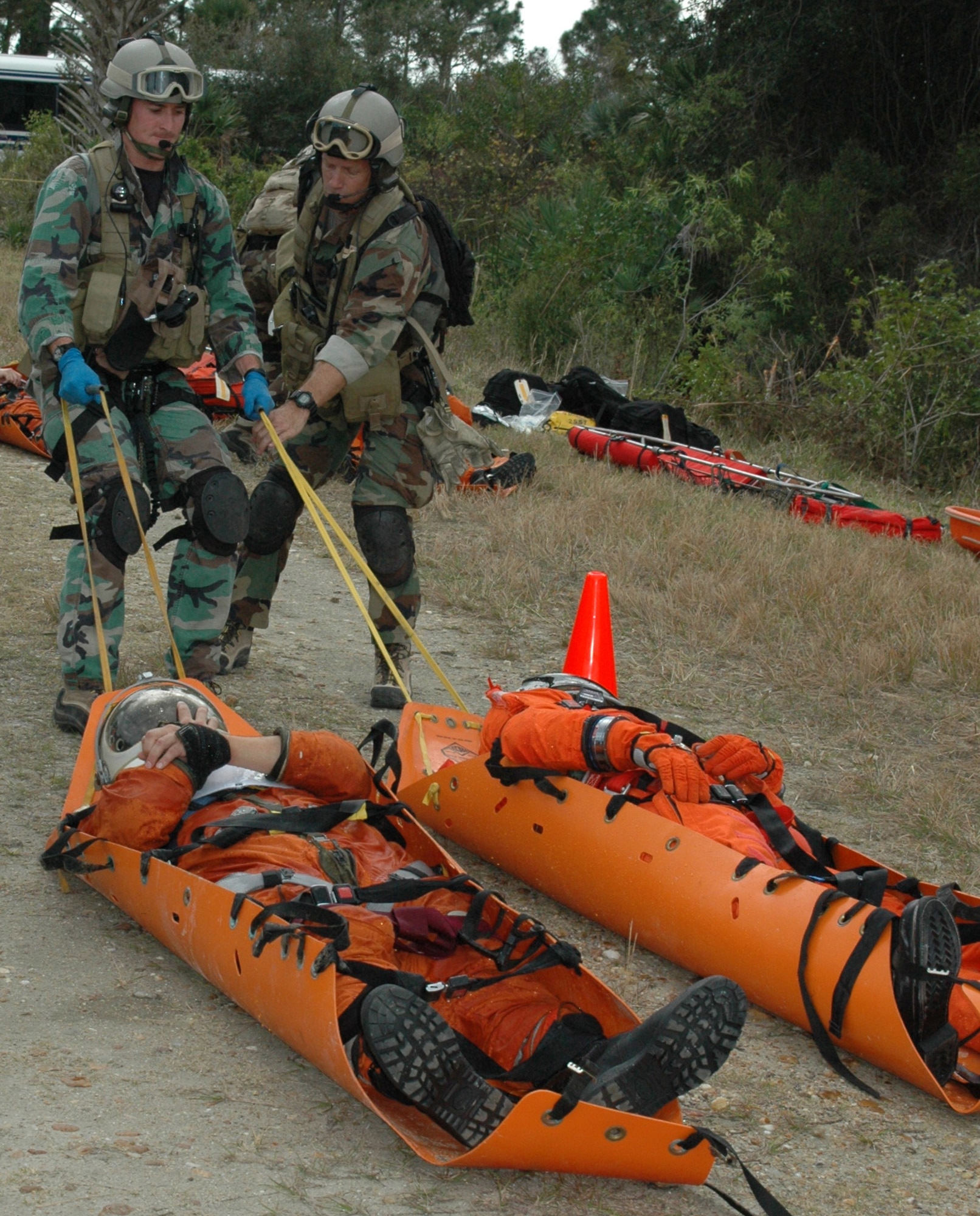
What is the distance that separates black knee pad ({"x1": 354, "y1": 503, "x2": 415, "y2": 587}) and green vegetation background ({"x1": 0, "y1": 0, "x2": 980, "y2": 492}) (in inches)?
327

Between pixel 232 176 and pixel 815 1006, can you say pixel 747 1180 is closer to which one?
pixel 815 1006

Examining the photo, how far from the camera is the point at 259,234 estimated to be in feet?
19.4

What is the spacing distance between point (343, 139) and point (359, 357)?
2.64 feet

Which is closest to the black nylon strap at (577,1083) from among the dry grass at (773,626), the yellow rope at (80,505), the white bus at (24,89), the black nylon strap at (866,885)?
the black nylon strap at (866,885)

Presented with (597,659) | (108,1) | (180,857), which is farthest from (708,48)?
(180,857)

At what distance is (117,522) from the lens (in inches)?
182

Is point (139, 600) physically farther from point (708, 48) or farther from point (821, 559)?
point (708, 48)

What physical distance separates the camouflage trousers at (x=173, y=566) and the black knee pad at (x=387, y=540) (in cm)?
67

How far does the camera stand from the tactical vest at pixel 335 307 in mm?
5195

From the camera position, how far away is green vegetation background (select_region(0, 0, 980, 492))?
12883 mm

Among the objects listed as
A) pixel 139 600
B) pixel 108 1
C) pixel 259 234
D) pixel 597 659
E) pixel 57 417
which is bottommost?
pixel 139 600

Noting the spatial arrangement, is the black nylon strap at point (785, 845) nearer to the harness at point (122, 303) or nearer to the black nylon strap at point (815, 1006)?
the black nylon strap at point (815, 1006)

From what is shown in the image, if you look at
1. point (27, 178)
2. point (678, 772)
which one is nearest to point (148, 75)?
point (678, 772)

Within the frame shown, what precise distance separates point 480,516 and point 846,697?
11.0 feet
